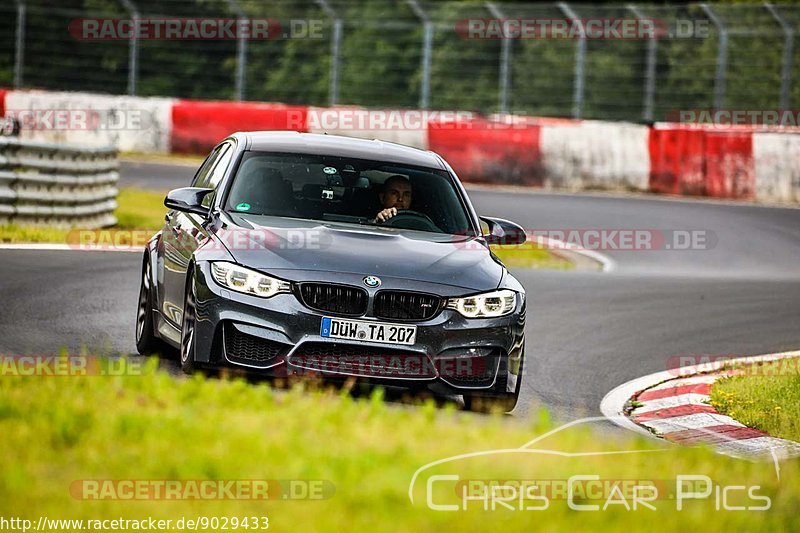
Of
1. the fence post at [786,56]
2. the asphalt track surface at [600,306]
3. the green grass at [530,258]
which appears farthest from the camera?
the fence post at [786,56]

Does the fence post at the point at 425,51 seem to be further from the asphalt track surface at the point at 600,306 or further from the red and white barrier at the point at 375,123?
the asphalt track surface at the point at 600,306

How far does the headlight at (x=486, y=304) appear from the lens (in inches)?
317

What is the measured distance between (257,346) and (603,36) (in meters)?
21.2

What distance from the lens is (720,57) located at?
2811cm

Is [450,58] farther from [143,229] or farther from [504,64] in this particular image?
[143,229]

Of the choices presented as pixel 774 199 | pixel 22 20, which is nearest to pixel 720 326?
pixel 774 199

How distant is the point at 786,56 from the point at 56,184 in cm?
1495

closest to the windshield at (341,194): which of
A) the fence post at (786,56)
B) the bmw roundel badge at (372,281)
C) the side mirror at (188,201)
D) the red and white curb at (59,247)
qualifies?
the side mirror at (188,201)

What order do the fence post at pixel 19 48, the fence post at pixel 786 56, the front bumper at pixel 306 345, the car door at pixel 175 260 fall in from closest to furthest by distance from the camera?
the front bumper at pixel 306 345
the car door at pixel 175 260
the fence post at pixel 786 56
the fence post at pixel 19 48

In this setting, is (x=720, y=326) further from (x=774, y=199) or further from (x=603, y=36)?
(x=603, y=36)

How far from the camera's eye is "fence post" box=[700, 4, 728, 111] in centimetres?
2791

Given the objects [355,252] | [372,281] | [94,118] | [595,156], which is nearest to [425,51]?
[595,156]

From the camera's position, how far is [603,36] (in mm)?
28078

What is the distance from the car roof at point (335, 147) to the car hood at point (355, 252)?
2.41 feet
